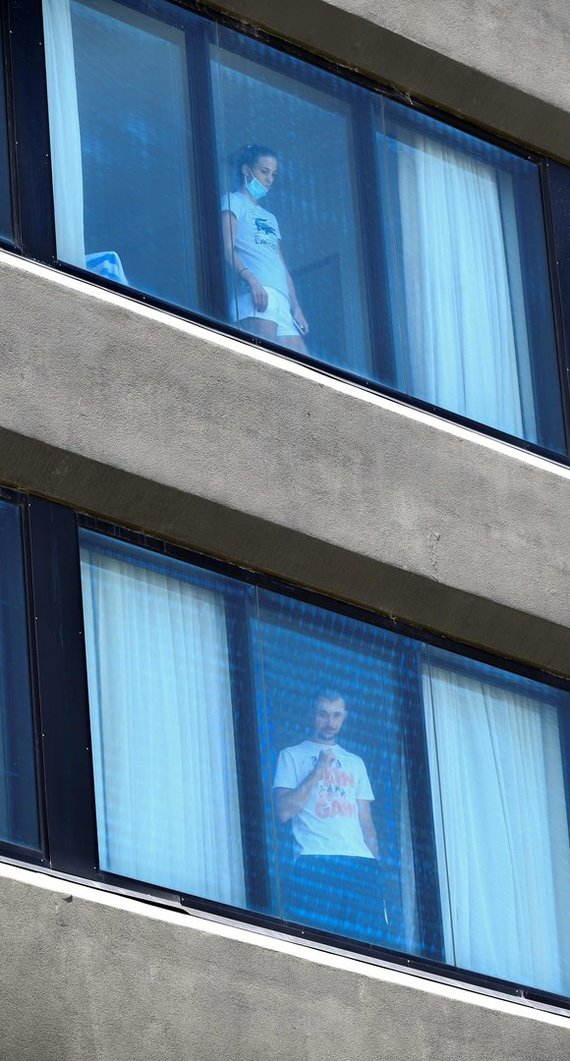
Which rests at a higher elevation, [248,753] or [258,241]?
[258,241]

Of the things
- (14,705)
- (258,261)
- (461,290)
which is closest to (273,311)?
(258,261)

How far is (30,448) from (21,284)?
3.40ft

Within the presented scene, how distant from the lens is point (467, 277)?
706 inches

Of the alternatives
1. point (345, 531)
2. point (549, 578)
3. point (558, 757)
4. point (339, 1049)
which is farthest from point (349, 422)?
point (339, 1049)

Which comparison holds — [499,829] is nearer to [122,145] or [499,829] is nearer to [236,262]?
[236,262]

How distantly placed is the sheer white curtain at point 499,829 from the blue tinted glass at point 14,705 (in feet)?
10.9

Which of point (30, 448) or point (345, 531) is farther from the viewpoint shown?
point (345, 531)

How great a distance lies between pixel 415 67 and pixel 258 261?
2.35 metres

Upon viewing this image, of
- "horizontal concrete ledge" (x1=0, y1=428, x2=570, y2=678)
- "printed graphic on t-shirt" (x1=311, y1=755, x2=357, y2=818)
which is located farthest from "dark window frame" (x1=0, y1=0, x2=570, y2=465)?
"printed graphic on t-shirt" (x1=311, y1=755, x2=357, y2=818)

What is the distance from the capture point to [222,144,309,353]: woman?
53.4 feet

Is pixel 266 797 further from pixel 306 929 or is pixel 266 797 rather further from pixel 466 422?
pixel 466 422

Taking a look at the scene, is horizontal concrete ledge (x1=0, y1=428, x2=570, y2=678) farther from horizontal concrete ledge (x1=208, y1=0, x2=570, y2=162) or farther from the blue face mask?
horizontal concrete ledge (x1=208, y1=0, x2=570, y2=162)

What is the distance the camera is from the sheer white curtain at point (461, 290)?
17.4 metres

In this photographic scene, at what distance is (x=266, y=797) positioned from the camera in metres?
15.2
